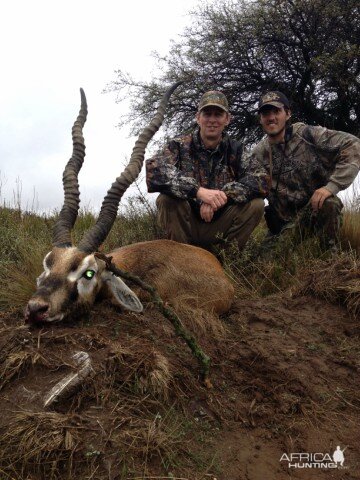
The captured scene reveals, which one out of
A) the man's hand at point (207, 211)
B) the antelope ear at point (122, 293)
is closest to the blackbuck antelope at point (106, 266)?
the antelope ear at point (122, 293)

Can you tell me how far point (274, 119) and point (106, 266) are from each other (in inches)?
139

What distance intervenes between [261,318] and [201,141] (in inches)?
110

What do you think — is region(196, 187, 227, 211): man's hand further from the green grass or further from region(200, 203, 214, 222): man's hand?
the green grass

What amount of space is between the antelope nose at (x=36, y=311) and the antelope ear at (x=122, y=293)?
31.0 inches

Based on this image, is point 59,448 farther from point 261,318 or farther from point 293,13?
point 293,13

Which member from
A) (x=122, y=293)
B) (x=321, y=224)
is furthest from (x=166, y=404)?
(x=321, y=224)

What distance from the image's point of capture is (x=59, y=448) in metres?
2.36

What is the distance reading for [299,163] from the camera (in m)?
6.63

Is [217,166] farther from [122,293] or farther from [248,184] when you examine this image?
[122,293]

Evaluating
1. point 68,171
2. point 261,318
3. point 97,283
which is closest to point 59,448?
point 97,283

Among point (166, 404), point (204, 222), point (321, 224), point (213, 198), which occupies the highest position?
point (213, 198)

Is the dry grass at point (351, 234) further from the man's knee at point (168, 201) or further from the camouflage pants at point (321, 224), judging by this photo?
the man's knee at point (168, 201)
